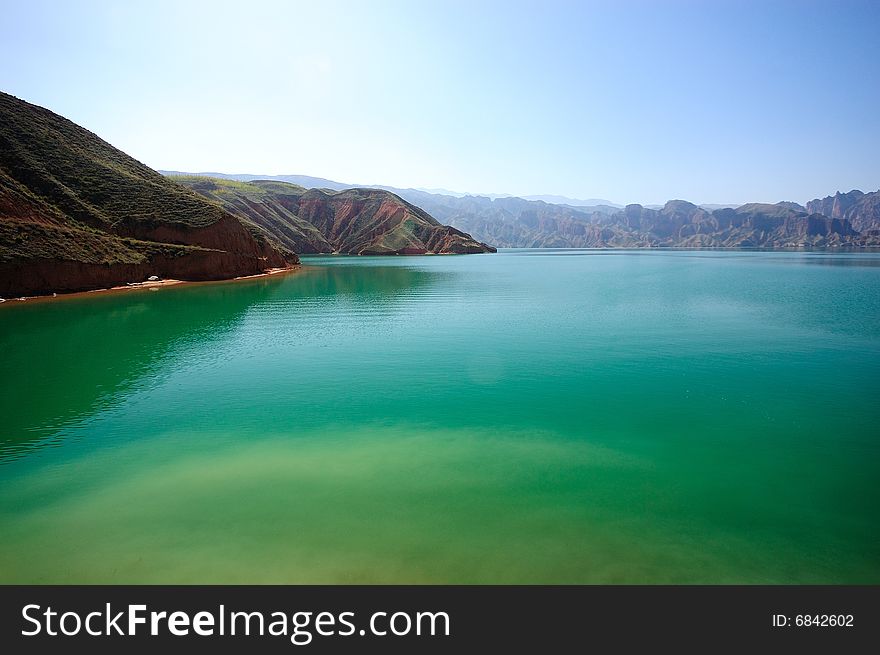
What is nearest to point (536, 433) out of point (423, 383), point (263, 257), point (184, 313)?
point (423, 383)

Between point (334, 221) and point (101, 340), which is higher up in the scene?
point (334, 221)

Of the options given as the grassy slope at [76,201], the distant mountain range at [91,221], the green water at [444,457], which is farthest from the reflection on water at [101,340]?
the grassy slope at [76,201]

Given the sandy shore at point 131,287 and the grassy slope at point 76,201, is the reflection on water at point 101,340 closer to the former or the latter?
the sandy shore at point 131,287

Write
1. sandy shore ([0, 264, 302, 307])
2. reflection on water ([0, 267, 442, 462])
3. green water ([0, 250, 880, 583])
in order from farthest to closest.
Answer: sandy shore ([0, 264, 302, 307]) < reflection on water ([0, 267, 442, 462]) < green water ([0, 250, 880, 583])

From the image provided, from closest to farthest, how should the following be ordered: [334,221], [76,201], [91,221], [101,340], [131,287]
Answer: [101,340]
[131,287]
[91,221]
[76,201]
[334,221]

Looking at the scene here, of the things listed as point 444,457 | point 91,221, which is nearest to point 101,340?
point 444,457

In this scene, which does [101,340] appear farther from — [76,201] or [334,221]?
[334,221]

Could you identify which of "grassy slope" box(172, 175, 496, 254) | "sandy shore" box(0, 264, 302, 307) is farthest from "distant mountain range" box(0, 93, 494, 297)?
"grassy slope" box(172, 175, 496, 254)

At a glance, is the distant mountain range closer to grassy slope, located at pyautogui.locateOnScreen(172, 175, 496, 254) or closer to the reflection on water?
the reflection on water
